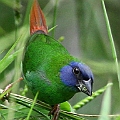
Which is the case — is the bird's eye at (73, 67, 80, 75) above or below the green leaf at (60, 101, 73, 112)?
above

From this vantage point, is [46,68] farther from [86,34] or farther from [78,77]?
[86,34]

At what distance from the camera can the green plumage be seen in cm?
246

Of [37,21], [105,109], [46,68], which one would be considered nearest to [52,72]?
[46,68]

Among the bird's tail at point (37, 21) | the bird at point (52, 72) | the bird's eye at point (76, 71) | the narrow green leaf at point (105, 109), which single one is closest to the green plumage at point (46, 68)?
the bird at point (52, 72)

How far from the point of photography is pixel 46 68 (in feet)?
8.63

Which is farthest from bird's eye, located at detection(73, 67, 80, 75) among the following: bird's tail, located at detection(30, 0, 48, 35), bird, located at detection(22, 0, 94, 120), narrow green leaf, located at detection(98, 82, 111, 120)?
bird's tail, located at detection(30, 0, 48, 35)

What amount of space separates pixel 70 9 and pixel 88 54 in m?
0.81

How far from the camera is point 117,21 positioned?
4176 mm

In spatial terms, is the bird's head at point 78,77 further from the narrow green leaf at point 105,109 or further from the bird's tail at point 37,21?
the bird's tail at point 37,21

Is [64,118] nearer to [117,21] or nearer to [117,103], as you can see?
[117,103]

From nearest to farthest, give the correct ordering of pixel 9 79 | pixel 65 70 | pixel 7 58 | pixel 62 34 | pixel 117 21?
pixel 7 58
pixel 65 70
pixel 9 79
pixel 117 21
pixel 62 34

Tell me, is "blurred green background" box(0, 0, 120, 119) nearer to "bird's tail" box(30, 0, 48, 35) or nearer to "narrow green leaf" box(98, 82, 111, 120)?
"bird's tail" box(30, 0, 48, 35)

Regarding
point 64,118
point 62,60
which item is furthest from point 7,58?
point 62,60

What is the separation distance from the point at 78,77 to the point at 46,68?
38cm
